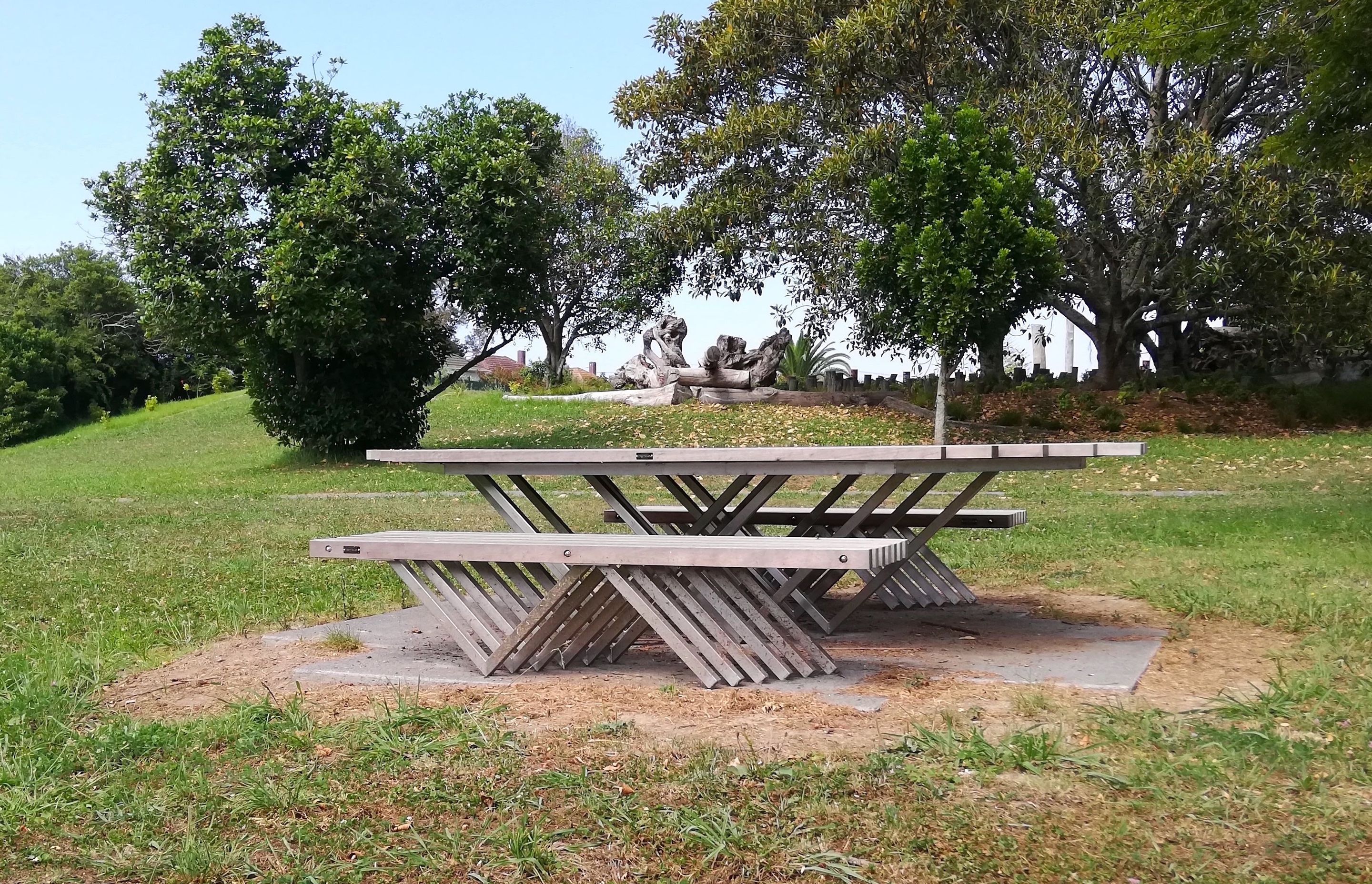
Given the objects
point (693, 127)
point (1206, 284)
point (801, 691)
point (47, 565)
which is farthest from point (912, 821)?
point (693, 127)

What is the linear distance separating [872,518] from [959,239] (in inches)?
549

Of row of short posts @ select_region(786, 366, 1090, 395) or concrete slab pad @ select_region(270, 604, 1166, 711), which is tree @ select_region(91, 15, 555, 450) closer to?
row of short posts @ select_region(786, 366, 1090, 395)

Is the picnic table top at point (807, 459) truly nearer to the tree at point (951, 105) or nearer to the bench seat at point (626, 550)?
the bench seat at point (626, 550)

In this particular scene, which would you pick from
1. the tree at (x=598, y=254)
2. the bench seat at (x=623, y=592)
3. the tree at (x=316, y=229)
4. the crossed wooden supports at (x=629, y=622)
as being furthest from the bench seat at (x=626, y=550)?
the tree at (x=598, y=254)

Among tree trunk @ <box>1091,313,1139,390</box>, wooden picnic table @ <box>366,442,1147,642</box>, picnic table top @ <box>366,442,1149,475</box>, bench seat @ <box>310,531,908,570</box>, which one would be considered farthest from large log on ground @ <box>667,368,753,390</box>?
bench seat @ <box>310,531,908,570</box>

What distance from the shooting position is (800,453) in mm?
5012

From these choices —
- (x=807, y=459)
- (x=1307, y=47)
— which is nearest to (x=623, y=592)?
(x=807, y=459)

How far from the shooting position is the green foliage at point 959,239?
60.3 feet

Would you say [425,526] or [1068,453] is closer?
[1068,453]

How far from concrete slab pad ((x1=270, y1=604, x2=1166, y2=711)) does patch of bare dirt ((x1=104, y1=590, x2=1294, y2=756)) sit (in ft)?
0.26

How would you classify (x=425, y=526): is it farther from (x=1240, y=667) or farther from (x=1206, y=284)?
(x=1206, y=284)

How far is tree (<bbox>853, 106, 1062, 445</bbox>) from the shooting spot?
18.4m

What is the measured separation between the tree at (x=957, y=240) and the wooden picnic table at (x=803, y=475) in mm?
11835

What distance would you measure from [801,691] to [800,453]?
1.06m
